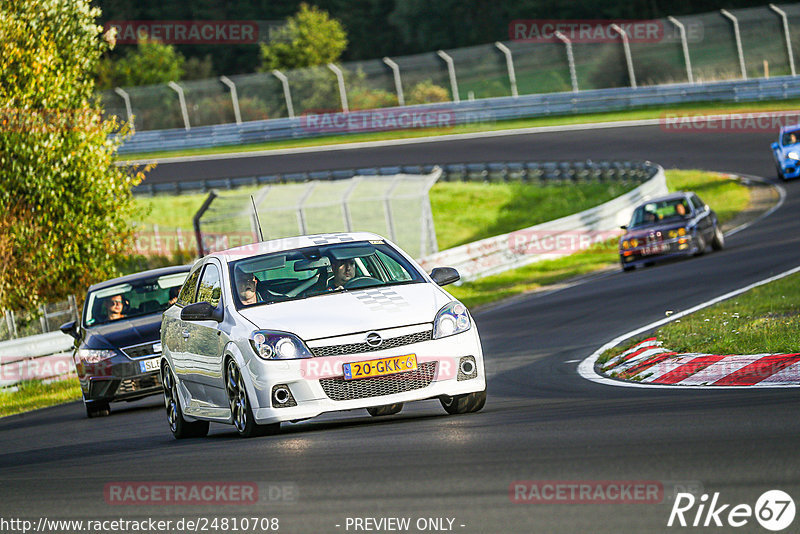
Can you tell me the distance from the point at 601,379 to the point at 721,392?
232 centimetres

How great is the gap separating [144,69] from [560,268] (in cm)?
5725

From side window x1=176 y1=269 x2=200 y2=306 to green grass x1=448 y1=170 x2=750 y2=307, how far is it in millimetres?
13013

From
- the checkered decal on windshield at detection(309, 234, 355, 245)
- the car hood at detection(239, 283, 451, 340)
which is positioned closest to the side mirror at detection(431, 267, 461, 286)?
the car hood at detection(239, 283, 451, 340)

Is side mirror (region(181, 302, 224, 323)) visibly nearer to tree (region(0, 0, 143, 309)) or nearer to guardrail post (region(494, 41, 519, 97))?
tree (region(0, 0, 143, 309))

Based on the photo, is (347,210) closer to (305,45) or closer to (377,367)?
(377,367)

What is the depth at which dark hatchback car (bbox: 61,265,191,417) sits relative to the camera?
568 inches

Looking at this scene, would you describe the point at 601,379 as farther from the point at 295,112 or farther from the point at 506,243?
the point at 295,112

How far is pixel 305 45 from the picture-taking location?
78.4 m

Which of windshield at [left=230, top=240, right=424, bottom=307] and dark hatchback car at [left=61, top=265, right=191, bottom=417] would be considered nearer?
windshield at [left=230, top=240, right=424, bottom=307]

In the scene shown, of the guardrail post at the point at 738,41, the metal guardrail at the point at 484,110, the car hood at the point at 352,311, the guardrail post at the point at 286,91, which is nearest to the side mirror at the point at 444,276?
the car hood at the point at 352,311

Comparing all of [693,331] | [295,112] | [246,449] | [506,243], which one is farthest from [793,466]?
[295,112]

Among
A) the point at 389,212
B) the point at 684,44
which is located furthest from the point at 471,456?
the point at 684,44

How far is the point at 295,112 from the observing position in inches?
2355

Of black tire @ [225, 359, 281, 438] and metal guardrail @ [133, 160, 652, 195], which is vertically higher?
black tire @ [225, 359, 281, 438]
